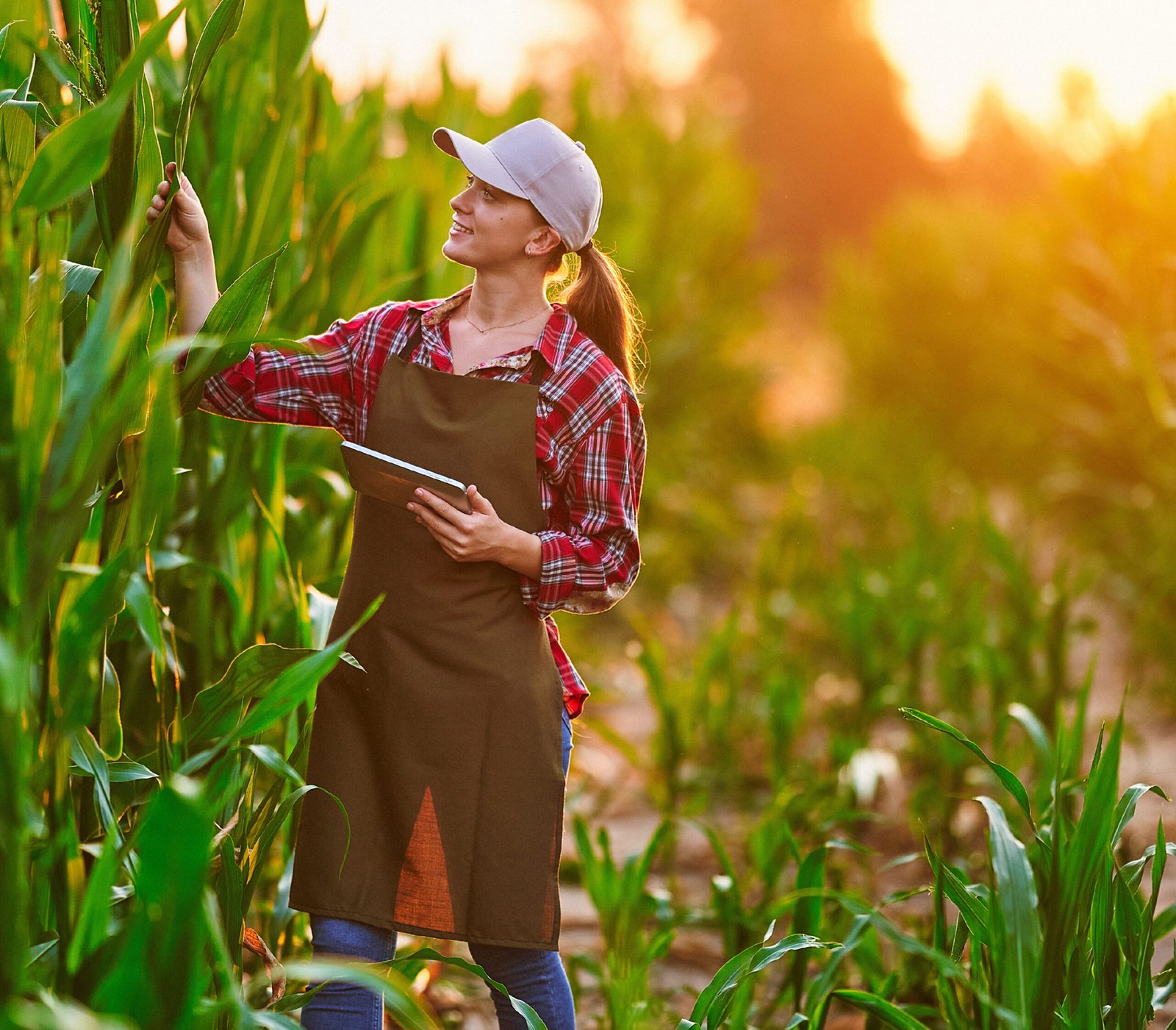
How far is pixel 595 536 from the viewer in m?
1.56

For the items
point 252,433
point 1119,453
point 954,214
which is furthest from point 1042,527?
point 252,433

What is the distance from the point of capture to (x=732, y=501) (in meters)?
7.32

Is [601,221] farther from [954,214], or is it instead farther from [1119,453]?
[954,214]

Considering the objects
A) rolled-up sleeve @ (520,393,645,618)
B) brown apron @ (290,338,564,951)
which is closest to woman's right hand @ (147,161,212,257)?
brown apron @ (290,338,564,951)

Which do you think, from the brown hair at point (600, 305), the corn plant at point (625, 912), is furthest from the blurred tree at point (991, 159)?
the brown hair at point (600, 305)

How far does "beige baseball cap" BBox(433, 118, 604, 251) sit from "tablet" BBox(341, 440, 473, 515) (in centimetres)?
35

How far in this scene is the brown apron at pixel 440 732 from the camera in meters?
1.50

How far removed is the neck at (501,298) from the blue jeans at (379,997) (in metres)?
0.51

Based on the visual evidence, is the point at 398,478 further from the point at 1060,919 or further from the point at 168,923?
the point at 1060,919

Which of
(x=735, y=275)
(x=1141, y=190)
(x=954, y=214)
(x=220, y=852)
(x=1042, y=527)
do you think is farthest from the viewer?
(x=954, y=214)

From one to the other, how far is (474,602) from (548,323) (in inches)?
14.2

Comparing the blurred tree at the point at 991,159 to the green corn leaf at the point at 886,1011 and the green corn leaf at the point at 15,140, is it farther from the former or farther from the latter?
the green corn leaf at the point at 15,140

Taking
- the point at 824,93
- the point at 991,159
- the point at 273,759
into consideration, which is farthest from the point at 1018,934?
the point at 824,93

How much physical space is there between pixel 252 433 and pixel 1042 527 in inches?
201
